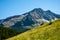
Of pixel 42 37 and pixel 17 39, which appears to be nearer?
pixel 42 37

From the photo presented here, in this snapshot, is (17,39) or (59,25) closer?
(17,39)

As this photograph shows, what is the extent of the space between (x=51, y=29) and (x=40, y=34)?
3.83 metres

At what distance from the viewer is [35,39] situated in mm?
42219

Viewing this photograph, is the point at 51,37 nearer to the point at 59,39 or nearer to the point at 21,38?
the point at 59,39

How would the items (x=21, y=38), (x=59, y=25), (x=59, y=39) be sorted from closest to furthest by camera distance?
(x=59, y=39) → (x=21, y=38) → (x=59, y=25)

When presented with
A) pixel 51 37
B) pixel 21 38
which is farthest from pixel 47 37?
pixel 21 38

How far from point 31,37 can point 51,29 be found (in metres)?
6.49

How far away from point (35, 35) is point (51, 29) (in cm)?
518

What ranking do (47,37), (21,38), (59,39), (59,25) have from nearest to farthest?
1. (59,39)
2. (47,37)
3. (21,38)
4. (59,25)

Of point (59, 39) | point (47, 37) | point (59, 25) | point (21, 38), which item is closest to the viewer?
point (59, 39)

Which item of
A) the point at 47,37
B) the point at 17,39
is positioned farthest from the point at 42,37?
the point at 17,39

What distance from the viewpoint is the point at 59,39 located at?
3903 centimetres

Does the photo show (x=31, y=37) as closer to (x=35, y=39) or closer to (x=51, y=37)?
(x=35, y=39)

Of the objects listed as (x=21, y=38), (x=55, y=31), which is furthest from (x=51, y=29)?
(x=21, y=38)
